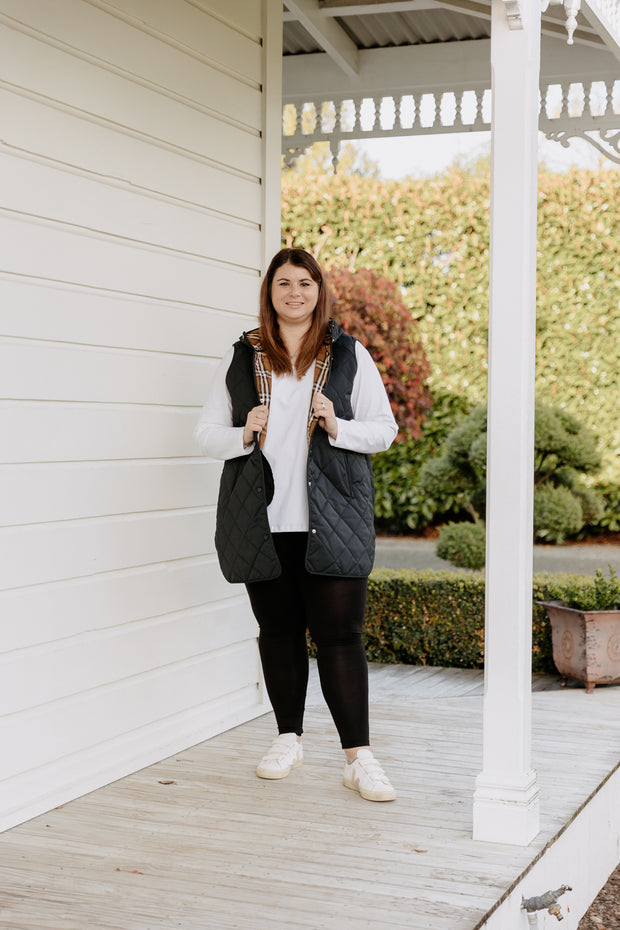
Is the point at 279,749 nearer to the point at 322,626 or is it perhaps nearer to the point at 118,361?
the point at 322,626

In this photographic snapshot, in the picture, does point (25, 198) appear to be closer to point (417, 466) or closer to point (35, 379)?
point (35, 379)

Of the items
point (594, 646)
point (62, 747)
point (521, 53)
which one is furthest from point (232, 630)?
point (521, 53)

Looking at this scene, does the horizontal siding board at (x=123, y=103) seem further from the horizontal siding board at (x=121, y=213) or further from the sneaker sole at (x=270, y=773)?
the sneaker sole at (x=270, y=773)

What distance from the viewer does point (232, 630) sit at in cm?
386

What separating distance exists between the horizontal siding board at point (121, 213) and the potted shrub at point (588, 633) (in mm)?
1969

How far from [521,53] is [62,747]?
204 cm

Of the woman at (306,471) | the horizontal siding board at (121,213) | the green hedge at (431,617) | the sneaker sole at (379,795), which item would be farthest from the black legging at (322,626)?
the green hedge at (431,617)

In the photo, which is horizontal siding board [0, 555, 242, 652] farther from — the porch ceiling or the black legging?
the porch ceiling

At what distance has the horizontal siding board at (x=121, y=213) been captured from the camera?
284cm

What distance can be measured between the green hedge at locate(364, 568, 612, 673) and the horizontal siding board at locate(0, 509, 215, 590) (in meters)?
1.98

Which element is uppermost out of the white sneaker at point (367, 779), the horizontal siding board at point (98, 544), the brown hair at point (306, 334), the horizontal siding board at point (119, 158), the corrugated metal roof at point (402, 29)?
the corrugated metal roof at point (402, 29)

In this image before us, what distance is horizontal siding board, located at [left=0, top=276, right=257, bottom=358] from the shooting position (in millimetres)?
2832

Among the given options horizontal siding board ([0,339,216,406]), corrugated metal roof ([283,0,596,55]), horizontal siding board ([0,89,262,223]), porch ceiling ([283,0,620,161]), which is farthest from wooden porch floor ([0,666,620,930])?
corrugated metal roof ([283,0,596,55])

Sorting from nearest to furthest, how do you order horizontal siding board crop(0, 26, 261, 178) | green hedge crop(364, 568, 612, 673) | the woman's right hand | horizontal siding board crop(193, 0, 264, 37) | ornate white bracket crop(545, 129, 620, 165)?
1. horizontal siding board crop(0, 26, 261, 178)
2. the woman's right hand
3. horizontal siding board crop(193, 0, 264, 37)
4. ornate white bracket crop(545, 129, 620, 165)
5. green hedge crop(364, 568, 612, 673)
